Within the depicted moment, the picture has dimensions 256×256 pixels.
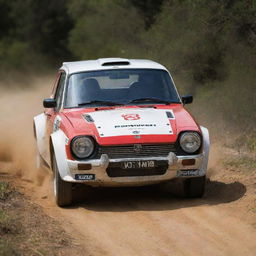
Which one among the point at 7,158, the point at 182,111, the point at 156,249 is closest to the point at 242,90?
the point at 7,158

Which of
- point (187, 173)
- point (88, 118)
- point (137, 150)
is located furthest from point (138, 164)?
point (88, 118)

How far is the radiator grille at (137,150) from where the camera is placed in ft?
28.0

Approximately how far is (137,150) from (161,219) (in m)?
0.88

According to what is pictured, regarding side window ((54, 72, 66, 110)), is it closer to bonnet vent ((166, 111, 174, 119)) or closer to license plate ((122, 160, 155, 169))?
bonnet vent ((166, 111, 174, 119))

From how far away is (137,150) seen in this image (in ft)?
28.1

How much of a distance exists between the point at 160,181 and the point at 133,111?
3.30ft

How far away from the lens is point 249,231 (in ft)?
24.7

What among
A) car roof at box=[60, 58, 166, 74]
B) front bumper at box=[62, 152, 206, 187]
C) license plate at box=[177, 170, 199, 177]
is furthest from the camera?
car roof at box=[60, 58, 166, 74]

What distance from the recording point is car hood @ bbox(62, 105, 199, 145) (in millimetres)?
8586

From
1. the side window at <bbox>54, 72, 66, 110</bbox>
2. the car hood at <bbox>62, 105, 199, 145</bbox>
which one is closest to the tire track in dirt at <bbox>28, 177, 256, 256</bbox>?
the car hood at <bbox>62, 105, 199, 145</bbox>

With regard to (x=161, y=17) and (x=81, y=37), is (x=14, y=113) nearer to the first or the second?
(x=161, y=17)

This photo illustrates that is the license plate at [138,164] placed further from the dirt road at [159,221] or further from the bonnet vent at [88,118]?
the bonnet vent at [88,118]

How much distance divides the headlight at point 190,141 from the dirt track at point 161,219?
68 cm

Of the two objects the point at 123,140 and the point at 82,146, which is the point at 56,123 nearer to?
the point at 82,146
